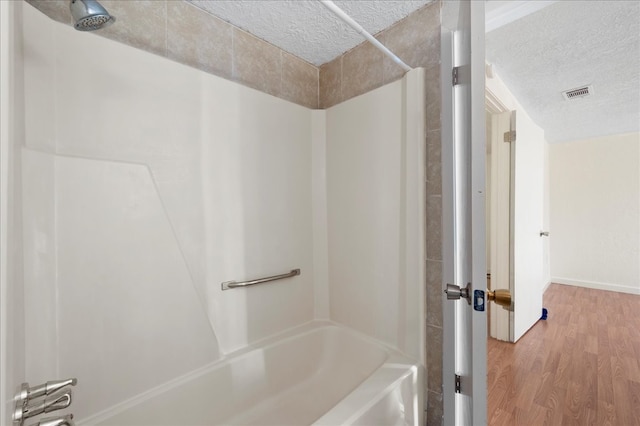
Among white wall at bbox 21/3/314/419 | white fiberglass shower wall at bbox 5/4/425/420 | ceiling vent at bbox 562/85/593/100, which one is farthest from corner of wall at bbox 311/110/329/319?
ceiling vent at bbox 562/85/593/100

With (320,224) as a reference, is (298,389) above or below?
below

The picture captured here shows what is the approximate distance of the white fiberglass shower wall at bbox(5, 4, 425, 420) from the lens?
3.18ft

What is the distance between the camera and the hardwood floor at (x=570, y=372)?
167 cm

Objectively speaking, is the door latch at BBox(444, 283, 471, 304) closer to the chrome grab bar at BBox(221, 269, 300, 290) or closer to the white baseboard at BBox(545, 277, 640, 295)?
the chrome grab bar at BBox(221, 269, 300, 290)

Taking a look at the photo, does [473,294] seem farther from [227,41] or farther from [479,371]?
[227,41]

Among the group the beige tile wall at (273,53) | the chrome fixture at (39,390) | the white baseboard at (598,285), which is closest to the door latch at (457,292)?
the beige tile wall at (273,53)

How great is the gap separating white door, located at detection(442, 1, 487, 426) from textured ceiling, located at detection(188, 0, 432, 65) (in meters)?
0.35

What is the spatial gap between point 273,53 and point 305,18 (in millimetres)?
343

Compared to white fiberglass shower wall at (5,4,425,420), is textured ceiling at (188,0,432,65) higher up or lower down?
higher up

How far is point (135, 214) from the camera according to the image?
1146 mm

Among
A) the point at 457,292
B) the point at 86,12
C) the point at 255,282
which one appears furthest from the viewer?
the point at 255,282

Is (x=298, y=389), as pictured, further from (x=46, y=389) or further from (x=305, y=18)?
(x=305, y=18)

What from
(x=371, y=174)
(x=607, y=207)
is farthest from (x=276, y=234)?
(x=607, y=207)

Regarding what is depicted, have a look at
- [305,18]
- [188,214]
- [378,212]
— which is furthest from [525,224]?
[188,214]
